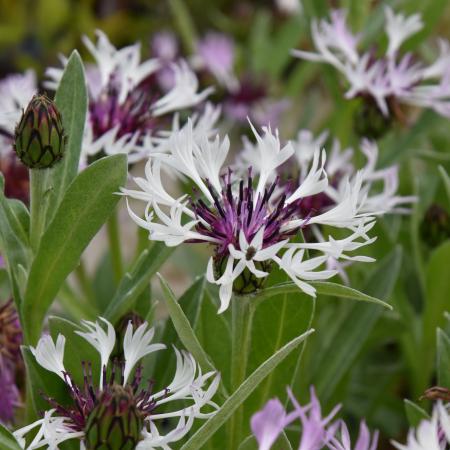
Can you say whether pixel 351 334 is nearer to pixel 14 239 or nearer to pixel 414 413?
pixel 414 413

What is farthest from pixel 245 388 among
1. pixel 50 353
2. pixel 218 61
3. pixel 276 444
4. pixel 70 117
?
pixel 218 61

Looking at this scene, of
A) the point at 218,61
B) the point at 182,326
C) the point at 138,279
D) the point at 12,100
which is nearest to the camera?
the point at 182,326

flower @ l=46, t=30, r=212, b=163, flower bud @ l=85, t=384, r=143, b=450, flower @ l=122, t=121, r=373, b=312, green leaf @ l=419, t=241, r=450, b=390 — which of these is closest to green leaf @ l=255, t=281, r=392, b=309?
Answer: flower @ l=122, t=121, r=373, b=312

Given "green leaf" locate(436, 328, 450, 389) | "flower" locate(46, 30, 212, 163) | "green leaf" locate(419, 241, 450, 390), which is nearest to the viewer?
"green leaf" locate(436, 328, 450, 389)

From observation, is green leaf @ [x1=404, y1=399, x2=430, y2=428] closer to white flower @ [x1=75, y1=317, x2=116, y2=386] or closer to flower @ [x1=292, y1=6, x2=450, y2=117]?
white flower @ [x1=75, y1=317, x2=116, y2=386]

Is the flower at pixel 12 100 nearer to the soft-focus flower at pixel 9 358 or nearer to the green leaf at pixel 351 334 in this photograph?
the soft-focus flower at pixel 9 358

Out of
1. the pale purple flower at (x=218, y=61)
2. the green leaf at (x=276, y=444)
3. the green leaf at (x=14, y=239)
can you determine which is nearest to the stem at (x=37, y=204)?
the green leaf at (x=14, y=239)
